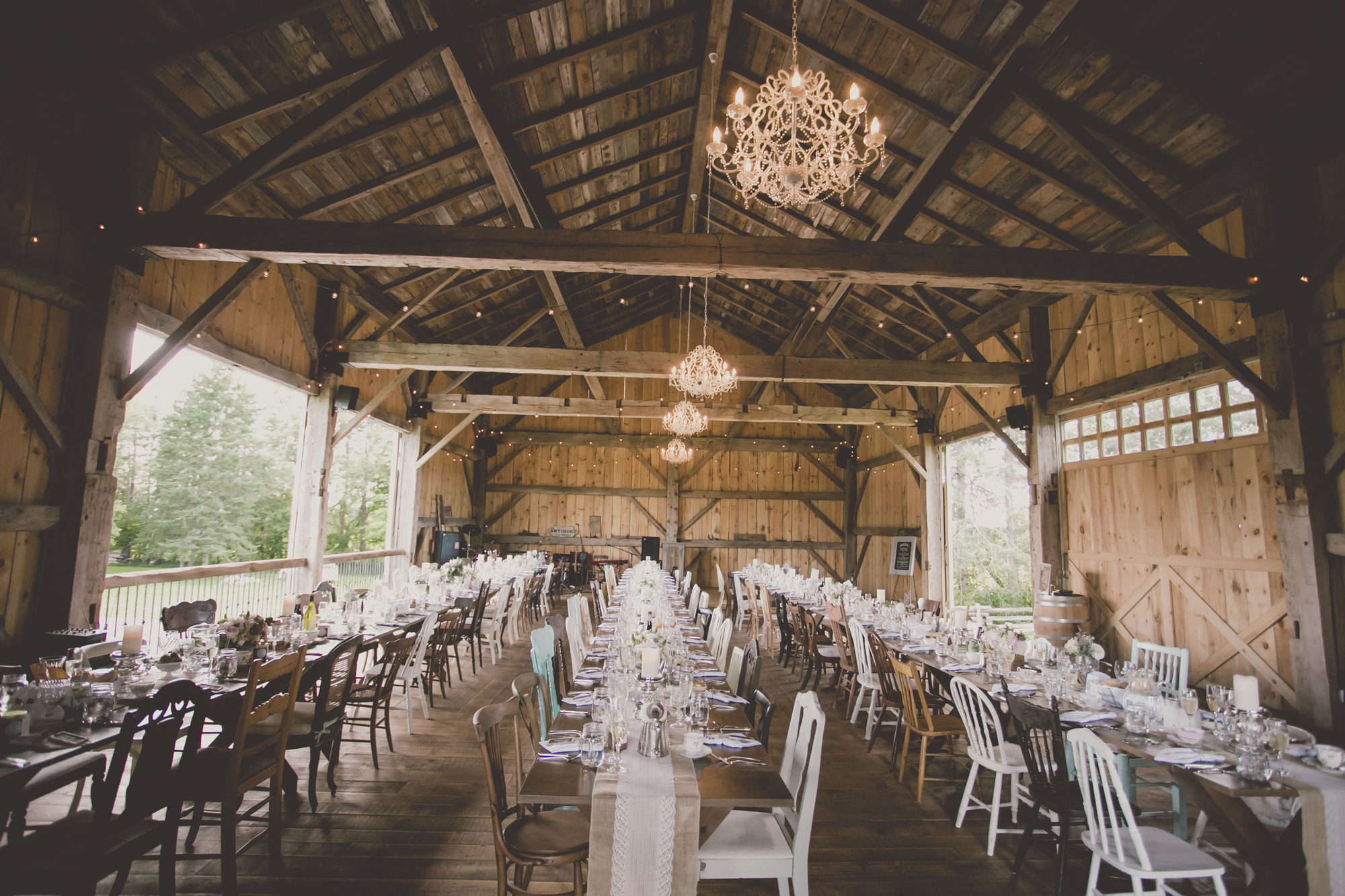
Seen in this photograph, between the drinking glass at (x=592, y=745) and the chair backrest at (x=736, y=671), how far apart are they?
1396 mm

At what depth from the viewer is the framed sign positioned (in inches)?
491

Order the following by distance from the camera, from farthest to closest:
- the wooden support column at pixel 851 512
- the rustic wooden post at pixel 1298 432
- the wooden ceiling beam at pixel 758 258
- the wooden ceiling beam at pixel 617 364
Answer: the wooden support column at pixel 851 512 < the wooden ceiling beam at pixel 617 364 < the wooden ceiling beam at pixel 758 258 < the rustic wooden post at pixel 1298 432

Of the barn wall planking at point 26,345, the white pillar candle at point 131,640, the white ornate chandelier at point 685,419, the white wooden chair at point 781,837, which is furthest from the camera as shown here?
the white ornate chandelier at point 685,419

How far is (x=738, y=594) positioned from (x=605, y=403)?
14.1 ft

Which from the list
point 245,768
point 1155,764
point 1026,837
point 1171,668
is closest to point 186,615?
point 245,768

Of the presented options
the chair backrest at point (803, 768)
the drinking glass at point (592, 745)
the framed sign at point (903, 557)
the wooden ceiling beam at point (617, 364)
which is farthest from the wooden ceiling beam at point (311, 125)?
the framed sign at point (903, 557)

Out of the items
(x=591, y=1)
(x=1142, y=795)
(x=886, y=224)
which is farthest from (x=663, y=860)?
(x=591, y=1)

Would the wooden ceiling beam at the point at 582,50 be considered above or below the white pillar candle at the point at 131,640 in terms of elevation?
above

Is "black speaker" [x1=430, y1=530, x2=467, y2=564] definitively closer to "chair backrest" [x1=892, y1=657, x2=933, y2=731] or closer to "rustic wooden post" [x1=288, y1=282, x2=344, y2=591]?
"rustic wooden post" [x1=288, y1=282, x2=344, y2=591]

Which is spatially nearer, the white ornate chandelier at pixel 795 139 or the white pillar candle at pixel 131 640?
the white ornate chandelier at pixel 795 139

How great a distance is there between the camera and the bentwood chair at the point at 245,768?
287 cm

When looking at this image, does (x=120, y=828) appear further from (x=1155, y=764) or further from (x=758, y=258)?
(x=758, y=258)

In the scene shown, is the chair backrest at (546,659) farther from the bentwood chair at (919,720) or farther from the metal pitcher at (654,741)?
Answer: the bentwood chair at (919,720)

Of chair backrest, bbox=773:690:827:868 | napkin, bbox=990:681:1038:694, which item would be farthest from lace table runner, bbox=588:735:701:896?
napkin, bbox=990:681:1038:694
